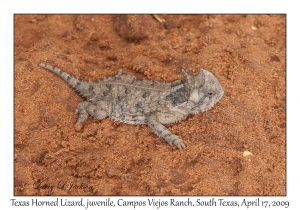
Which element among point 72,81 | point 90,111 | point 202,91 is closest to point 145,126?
point 90,111

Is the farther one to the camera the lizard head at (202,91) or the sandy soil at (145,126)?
the lizard head at (202,91)

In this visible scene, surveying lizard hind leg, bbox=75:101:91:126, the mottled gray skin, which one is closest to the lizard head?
the mottled gray skin

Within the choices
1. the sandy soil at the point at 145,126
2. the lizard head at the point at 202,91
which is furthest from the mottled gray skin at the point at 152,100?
the sandy soil at the point at 145,126

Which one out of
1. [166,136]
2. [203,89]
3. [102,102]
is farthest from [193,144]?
[102,102]

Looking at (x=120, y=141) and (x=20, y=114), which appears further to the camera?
(x=20, y=114)

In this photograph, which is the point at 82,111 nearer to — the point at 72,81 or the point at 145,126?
the point at 72,81

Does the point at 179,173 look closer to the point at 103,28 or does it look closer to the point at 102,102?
the point at 102,102

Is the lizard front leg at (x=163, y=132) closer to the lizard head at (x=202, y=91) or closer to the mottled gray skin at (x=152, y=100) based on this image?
the mottled gray skin at (x=152, y=100)
